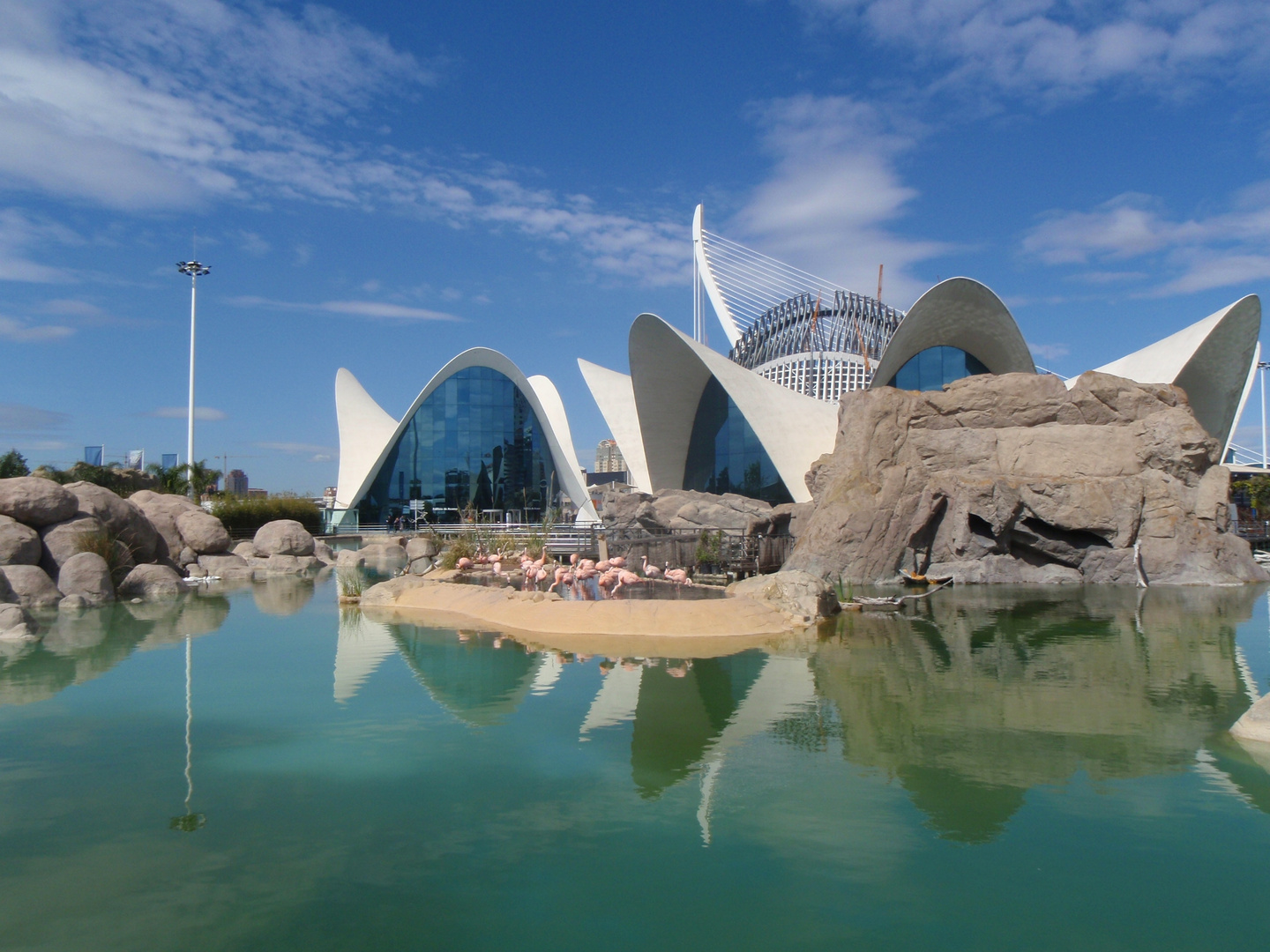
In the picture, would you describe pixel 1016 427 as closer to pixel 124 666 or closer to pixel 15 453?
pixel 124 666

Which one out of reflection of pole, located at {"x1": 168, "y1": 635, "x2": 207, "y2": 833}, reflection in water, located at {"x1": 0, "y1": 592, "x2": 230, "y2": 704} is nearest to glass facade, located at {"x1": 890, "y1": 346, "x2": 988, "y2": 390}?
reflection in water, located at {"x1": 0, "y1": 592, "x2": 230, "y2": 704}

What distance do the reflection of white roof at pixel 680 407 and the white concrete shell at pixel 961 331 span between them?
2793 mm

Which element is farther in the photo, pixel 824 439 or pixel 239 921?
pixel 824 439

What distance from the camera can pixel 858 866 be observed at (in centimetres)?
468

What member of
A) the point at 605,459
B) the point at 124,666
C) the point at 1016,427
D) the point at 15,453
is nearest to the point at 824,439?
the point at 1016,427

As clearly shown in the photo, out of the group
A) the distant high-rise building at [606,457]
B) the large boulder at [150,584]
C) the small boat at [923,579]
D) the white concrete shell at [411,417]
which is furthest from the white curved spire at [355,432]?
the distant high-rise building at [606,457]

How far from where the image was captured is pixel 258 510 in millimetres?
29281

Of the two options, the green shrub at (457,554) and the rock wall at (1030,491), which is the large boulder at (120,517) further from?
the rock wall at (1030,491)

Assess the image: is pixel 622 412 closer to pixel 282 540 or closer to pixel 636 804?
pixel 282 540

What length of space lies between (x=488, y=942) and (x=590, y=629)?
780 cm

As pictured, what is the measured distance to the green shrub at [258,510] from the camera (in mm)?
28438

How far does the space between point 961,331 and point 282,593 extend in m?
20.9

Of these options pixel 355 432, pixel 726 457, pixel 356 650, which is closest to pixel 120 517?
pixel 356 650

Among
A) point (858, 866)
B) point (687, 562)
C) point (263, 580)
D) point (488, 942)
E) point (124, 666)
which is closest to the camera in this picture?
point (488, 942)
